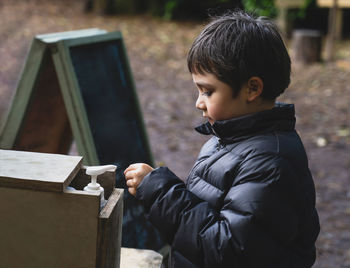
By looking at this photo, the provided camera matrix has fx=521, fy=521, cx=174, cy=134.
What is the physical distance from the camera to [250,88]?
67.4 inches

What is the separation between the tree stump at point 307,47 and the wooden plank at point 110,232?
7438 mm

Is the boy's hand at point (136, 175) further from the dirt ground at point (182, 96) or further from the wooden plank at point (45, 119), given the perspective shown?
the dirt ground at point (182, 96)

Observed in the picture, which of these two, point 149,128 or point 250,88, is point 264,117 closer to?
point 250,88

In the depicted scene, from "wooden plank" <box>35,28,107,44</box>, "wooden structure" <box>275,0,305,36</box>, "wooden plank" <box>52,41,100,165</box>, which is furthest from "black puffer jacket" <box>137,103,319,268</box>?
"wooden structure" <box>275,0,305,36</box>

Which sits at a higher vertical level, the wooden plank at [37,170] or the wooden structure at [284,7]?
the wooden plank at [37,170]

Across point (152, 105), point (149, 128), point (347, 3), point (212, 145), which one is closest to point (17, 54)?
point (152, 105)

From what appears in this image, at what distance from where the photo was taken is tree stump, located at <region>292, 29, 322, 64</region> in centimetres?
857

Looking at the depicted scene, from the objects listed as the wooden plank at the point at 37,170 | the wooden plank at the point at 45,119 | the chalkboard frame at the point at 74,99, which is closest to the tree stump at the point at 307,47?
the wooden plank at the point at 45,119

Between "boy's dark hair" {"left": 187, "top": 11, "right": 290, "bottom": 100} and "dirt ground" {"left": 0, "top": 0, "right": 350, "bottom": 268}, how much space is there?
2.22 m

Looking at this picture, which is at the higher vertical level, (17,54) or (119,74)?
(119,74)

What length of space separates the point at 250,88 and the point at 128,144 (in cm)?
154

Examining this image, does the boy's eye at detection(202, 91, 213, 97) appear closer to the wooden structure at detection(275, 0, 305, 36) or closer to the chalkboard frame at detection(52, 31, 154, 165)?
the chalkboard frame at detection(52, 31, 154, 165)

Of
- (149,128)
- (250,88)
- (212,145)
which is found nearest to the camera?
(250,88)

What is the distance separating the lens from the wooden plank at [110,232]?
1508mm
